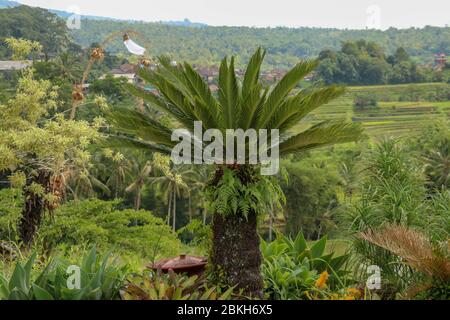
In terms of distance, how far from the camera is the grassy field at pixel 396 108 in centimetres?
5241

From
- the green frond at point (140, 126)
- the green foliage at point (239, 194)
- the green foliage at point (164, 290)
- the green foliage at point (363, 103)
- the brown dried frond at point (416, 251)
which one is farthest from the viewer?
the green foliage at point (363, 103)

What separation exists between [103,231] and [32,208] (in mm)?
1322

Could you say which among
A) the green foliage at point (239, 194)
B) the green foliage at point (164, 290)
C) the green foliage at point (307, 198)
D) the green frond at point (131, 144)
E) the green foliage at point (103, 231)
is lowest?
the green foliage at point (307, 198)

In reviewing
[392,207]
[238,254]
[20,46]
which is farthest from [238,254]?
[20,46]

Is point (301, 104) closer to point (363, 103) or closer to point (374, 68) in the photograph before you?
point (363, 103)

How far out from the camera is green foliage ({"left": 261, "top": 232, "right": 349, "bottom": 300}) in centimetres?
551

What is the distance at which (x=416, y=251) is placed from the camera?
4727 millimetres

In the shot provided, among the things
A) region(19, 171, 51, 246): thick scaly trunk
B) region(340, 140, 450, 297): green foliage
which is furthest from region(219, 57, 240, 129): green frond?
region(19, 171, 51, 246): thick scaly trunk

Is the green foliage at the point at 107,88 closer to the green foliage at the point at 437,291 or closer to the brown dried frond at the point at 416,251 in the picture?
the brown dried frond at the point at 416,251

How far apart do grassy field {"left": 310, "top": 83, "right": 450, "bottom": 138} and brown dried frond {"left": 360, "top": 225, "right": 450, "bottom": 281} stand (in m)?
44.9

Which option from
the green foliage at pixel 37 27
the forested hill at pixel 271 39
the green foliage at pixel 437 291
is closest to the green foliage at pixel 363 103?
the forested hill at pixel 271 39

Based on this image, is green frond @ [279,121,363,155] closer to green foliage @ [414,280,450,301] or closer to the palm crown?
the palm crown

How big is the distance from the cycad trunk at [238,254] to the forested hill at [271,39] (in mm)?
67941
